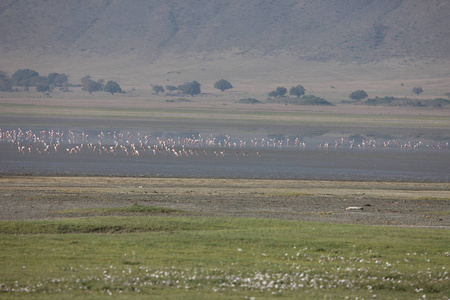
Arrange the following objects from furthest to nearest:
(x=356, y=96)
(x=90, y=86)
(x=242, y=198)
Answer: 1. (x=90, y=86)
2. (x=356, y=96)
3. (x=242, y=198)

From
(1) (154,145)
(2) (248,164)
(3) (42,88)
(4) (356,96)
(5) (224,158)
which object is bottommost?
(2) (248,164)

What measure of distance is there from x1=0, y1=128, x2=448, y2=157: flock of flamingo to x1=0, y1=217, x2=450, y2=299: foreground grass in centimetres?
3197

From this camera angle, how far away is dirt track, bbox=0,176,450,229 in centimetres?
2512

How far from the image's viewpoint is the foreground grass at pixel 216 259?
14.0m

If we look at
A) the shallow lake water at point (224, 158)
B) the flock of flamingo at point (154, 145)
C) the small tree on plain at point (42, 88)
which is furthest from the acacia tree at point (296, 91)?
the shallow lake water at point (224, 158)

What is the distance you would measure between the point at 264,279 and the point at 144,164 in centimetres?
3167

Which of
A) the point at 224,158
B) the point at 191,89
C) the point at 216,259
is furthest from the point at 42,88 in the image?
the point at 216,259

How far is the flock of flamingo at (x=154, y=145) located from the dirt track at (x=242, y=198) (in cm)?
1599

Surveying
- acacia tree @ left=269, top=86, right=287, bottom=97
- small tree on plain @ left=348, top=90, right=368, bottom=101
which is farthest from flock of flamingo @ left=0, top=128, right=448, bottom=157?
acacia tree @ left=269, top=86, right=287, bottom=97

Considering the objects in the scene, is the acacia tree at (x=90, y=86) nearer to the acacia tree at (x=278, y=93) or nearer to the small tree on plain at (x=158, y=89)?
the small tree on plain at (x=158, y=89)

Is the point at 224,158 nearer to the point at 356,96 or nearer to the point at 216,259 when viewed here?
the point at 216,259

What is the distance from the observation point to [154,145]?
194 feet

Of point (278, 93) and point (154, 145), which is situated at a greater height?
point (278, 93)

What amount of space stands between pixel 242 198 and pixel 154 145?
2960cm
